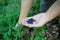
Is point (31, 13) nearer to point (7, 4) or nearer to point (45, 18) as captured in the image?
point (45, 18)

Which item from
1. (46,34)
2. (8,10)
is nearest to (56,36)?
(46,34)

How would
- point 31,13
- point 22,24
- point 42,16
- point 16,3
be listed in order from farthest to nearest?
1. point 16,3
2. point 31,13
3. point 42,16
4. point 22,24

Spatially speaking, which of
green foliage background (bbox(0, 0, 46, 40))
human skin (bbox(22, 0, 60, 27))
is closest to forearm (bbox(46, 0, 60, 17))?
human skin (bbox(22, 0, 60, 27))

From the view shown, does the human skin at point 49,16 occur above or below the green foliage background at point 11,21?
above

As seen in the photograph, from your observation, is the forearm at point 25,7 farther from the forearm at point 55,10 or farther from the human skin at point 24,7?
the forearm at point 55,10

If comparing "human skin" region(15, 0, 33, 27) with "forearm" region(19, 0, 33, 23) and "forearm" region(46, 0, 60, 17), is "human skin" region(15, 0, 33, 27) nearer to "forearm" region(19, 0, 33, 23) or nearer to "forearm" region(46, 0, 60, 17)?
"forearm" region(19, 0, 33, 23)

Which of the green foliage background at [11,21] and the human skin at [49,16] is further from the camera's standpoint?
the human skin at [49,16]

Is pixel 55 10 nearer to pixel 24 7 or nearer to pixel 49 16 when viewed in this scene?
pixel 49 16

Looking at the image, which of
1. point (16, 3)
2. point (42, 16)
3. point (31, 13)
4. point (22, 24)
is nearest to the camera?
point (22, 24)

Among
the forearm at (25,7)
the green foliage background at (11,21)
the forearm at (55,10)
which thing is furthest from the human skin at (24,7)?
the forearm at (55,10)
